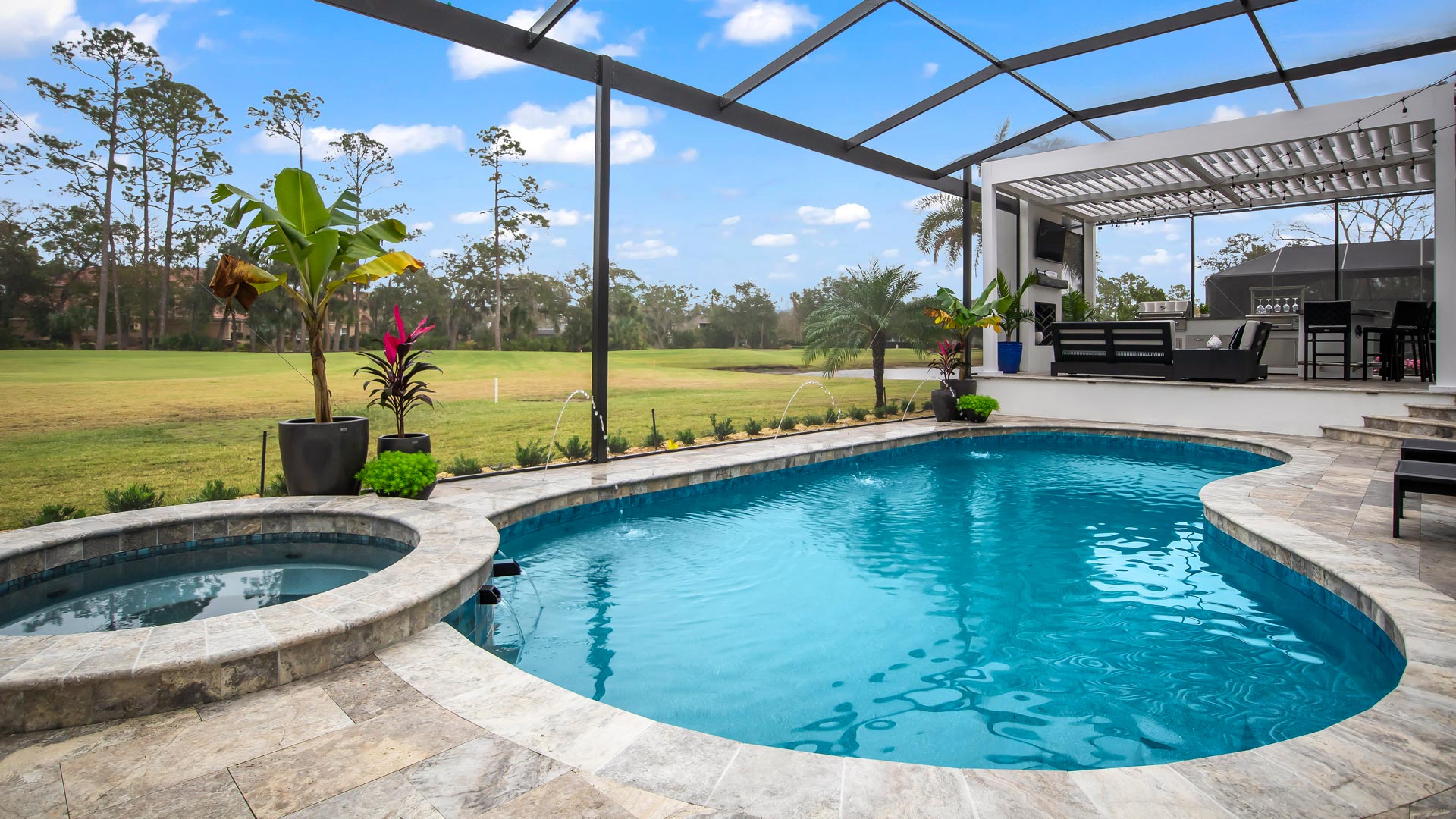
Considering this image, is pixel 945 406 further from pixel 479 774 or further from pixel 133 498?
pixel 479 774

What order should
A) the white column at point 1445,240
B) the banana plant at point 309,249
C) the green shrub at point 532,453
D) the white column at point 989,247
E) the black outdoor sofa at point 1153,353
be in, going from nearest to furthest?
1. the banana plant at point 309,249
2. the green shrub at point 532,453
3. the white column at point 1445,240
4. the black outdoor sofa at point 1153,353
5. the white column at point 989,247

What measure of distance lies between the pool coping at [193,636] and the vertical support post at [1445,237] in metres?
10.8

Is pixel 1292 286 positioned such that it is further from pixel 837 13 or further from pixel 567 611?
pixel 567 611

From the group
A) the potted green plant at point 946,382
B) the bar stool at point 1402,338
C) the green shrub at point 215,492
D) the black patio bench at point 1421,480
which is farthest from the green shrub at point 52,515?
the bar stool at point 1402,338

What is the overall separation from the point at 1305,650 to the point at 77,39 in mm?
8012

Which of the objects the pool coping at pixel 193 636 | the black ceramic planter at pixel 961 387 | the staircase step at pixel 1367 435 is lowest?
the pool coping at pixel 193 636

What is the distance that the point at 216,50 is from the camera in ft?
17.9

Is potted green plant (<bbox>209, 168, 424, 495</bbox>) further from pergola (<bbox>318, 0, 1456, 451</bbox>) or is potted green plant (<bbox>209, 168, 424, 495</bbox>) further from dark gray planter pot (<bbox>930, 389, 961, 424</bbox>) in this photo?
dark gray planter pot (<bbox>930, 389, 961, 424</bbox>)

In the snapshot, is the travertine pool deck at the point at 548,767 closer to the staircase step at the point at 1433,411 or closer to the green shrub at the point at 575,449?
the green shrub at the point at 575,449

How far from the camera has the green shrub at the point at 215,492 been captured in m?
5.40

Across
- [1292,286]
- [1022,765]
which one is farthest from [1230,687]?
[1292,286]

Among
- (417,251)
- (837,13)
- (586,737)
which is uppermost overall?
(837,13)

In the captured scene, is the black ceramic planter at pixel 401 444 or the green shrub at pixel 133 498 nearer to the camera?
the green shrub at pixel 133 498

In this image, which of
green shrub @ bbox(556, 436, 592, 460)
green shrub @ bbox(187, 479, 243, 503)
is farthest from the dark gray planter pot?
green shrub @ bbox(187, 479, 243, 503)
